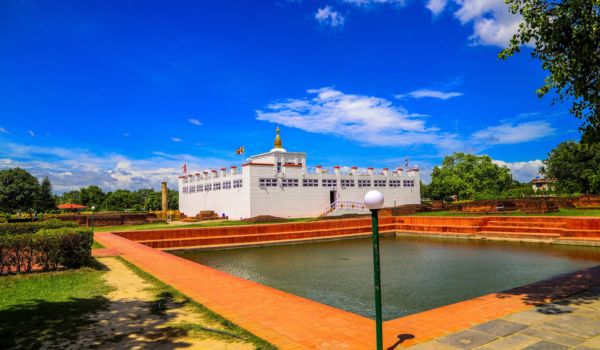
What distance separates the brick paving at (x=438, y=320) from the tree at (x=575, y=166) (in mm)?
43089

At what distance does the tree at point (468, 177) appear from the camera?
57.2m

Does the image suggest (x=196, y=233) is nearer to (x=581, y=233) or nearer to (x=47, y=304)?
(x=47, y=304)

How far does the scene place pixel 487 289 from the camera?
9266 mm

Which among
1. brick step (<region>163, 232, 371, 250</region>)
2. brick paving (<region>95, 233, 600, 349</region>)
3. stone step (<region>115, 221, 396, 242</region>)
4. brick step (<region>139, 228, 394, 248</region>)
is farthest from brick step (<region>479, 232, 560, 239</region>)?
stone step (<region>115, 221, 396, 242</region>)

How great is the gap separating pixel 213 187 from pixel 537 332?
1337 inches

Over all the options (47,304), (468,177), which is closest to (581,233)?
(47,304)

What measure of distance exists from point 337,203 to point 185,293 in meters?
29.0

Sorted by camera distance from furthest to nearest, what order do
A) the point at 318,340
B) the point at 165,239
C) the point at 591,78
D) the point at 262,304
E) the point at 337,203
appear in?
the point at 337,203, the point at 165,239, the point at 591,78, the point at 262,304, the point at 318,340

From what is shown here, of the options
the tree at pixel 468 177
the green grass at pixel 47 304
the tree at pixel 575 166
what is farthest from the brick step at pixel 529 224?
the tree at pixel 468 177

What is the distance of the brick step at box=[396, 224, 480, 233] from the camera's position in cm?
2119

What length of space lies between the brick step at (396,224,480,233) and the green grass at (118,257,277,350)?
713 inches

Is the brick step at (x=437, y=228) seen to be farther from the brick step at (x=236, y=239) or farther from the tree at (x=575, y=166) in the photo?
the tree at (x=575, y=166)

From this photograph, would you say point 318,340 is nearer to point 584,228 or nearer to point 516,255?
point 516,255

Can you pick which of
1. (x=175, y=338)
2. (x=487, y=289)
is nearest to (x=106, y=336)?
(x=175, y=338)
